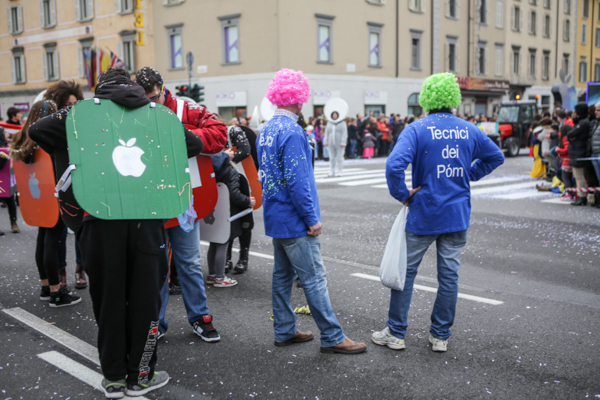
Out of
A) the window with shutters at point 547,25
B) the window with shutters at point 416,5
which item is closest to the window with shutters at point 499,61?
the window with shutters at point 547,25

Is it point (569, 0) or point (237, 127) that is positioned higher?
point (569, 0)

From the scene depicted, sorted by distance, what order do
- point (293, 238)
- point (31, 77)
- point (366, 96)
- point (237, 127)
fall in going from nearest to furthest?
point (293, 238)
point (237, 127)
point (366, 96)
point (31, 77)

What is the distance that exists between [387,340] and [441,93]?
1754 millimetres

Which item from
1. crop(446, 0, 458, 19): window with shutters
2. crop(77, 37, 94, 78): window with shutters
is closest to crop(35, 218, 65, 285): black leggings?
crop(77, 37, 94, 78): window with shutters

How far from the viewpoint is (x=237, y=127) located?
19.4 feet

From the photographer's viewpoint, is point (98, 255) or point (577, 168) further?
point (577, 168)

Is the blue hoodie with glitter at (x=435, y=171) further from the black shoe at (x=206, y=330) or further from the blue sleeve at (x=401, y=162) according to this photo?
the black shoe at (x=206, y=330)

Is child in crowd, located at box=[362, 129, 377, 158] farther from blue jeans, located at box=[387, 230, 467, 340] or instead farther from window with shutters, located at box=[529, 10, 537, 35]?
window with shutters, located at box=[529, 10, 537, 35]

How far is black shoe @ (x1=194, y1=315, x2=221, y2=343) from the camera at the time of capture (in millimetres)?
4012

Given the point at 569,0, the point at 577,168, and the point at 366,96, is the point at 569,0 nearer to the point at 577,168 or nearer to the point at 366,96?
the point at 366,96

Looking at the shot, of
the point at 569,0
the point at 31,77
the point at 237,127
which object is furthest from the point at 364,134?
the point at 569,0

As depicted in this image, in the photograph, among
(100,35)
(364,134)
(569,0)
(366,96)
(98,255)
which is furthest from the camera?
(569,0)

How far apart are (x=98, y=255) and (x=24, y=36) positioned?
42.2m

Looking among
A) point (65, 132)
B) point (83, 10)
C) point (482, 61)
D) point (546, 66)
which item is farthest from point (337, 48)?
point (65, 132)
